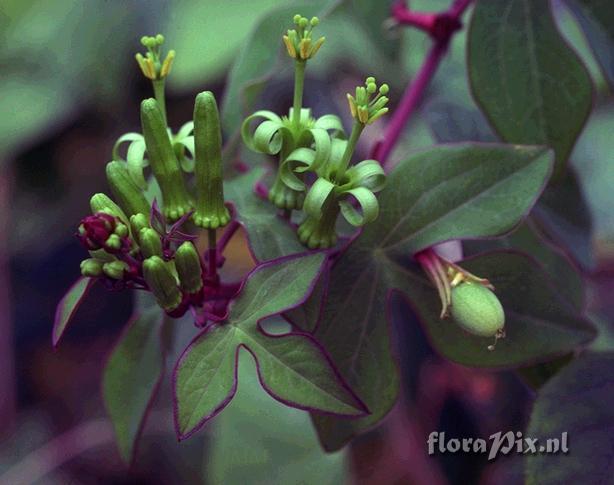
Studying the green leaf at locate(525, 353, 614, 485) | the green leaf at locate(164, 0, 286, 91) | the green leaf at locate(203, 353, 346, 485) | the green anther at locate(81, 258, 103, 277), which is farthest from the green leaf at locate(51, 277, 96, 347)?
the green leaf at locate(164, 0, 286, 91)

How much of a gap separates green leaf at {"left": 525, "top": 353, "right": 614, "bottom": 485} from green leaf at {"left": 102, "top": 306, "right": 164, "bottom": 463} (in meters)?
0.33

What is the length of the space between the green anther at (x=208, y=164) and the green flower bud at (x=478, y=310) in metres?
0.17

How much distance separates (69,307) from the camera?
547 millimetres

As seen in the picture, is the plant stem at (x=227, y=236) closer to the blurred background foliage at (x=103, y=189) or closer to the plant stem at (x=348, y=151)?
the plant stem at (x=348, y=151)

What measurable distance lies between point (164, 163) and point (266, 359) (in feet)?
0.52

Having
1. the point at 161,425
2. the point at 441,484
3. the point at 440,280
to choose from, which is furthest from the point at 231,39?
the point at 440,280

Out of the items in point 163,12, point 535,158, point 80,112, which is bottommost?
point 80,112

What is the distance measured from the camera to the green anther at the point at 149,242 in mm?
492

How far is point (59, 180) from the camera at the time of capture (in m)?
1.53

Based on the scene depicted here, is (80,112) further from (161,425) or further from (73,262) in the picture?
(161,425)

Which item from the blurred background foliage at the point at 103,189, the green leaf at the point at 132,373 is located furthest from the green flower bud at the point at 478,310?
the blurred background foliage at the point at 103,189

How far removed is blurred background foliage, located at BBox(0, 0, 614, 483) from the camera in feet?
3.42

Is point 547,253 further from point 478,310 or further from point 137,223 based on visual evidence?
point 137,223

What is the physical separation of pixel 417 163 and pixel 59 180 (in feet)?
3.57
